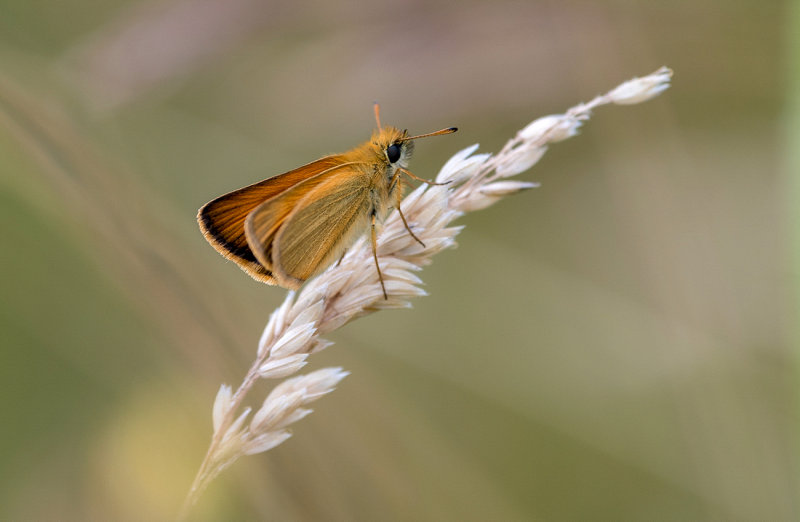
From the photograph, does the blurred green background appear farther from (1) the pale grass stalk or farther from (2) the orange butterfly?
(1) the pale grass stalk

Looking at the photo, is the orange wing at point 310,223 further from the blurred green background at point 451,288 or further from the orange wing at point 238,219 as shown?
the blurred green background at point 451,288

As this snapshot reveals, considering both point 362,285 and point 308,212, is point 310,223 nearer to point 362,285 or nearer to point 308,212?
point 308,212

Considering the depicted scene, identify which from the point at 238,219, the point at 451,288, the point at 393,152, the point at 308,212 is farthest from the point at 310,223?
the point at 451,288

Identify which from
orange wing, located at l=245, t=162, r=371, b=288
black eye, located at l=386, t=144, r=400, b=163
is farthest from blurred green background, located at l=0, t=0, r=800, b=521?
black eye, located at l=386, t=144, r=400, b=163

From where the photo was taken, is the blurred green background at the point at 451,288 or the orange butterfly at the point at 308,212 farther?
the blurred green background at the point at 451,288

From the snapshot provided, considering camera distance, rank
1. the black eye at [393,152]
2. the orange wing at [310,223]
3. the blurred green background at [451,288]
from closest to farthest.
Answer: the orange wing at [310,223], the blurred green background at [451,288], the black eye at [393,152]

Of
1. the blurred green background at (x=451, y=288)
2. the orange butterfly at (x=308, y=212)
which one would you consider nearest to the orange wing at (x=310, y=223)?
the orange butterfly at (x=308, y=212)

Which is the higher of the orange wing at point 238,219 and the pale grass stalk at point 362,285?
the orange wing at point 238,219
